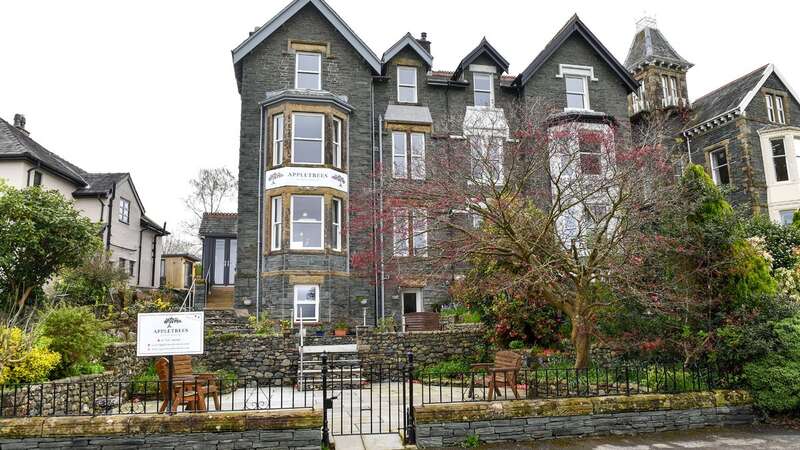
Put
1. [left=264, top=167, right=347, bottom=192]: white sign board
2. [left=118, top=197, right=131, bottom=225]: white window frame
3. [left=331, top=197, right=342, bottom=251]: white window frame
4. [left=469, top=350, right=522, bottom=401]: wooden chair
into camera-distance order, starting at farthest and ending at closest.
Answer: [left=118, top=197, right=131, bottom=225]: white window frame
[left=331, top=197, right=342, bottom=251]: white window frame
[left=264, top=167, right=347, bottom=192]: white sign board
[left=469, top=350, right=522, bottom=401]: wooden chair

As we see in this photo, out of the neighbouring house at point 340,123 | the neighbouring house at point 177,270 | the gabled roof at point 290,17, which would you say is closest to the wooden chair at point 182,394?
the neighbouring house at point 340,123

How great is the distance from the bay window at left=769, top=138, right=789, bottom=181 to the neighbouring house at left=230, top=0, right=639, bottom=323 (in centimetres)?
749

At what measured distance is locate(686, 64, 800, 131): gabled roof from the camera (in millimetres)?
26031

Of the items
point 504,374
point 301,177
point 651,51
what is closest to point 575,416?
point 504,374

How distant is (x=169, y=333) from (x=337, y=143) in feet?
46.1

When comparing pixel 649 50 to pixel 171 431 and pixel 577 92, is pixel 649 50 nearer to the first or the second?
pixel 577 92

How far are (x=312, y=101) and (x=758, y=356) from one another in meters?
16.6

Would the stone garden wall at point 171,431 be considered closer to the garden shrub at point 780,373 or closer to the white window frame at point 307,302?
the garden shrub at point 780,373

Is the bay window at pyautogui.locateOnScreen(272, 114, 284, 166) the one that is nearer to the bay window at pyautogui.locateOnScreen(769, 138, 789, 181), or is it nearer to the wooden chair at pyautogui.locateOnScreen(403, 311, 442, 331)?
the wooden chair at pyautogui.locateOnScreen(403, 311, 442, 331)

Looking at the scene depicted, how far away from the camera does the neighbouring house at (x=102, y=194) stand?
22766 millimetres

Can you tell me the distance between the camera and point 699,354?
10.3 m

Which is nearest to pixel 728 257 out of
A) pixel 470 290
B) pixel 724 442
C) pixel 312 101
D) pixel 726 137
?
pixel 724 442

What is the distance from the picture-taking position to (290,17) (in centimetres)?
2197

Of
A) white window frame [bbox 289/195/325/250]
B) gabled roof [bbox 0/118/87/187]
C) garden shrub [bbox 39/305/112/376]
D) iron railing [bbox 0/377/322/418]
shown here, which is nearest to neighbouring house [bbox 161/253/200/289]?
gabled roof [bbox 0/118/87/187]
